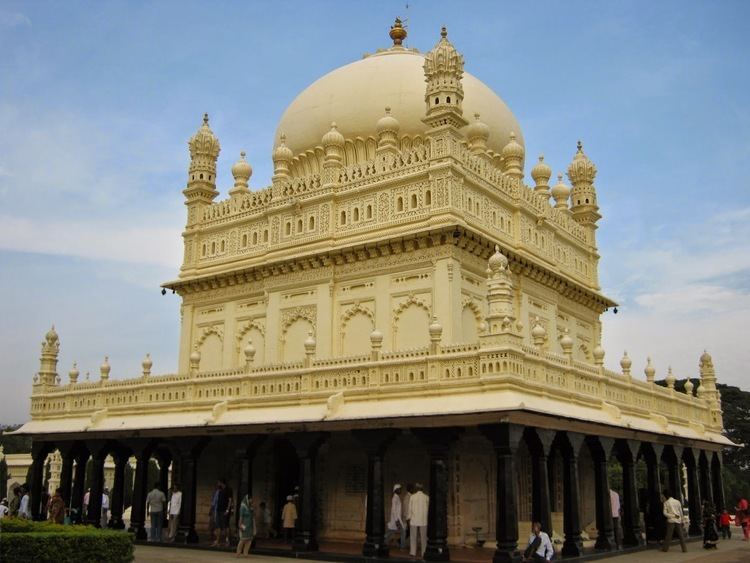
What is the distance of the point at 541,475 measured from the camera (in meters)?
14.6

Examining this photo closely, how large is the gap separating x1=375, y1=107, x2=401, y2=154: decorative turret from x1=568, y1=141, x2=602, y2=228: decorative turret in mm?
8193

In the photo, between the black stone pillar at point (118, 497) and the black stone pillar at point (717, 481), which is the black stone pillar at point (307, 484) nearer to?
the black stone pillar at point (118, 497)

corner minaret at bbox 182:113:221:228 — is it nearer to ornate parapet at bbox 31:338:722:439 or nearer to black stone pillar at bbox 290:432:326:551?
ornate parapet at bbox 31:338:722:439

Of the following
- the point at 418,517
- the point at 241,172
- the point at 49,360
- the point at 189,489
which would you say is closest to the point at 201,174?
the point at 241,172

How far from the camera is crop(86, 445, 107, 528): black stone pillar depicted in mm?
20188

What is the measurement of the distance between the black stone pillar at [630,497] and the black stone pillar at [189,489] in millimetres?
9467

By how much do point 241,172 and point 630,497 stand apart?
1433cm

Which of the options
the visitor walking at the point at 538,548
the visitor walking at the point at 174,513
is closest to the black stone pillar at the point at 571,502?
the visitor walking at the point at 538,548

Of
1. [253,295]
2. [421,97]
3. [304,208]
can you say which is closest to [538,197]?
[421,97]

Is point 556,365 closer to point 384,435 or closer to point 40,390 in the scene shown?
point 384,435

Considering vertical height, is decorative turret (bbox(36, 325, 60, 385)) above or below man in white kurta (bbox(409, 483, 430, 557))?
above

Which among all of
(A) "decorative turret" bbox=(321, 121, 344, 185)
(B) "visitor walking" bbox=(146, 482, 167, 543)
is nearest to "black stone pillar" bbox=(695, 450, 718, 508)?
(A) "decorative turret" bbox=(321, 121, 344, 185)

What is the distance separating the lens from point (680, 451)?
2091 cm

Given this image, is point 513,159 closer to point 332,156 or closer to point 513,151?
point 513,151
